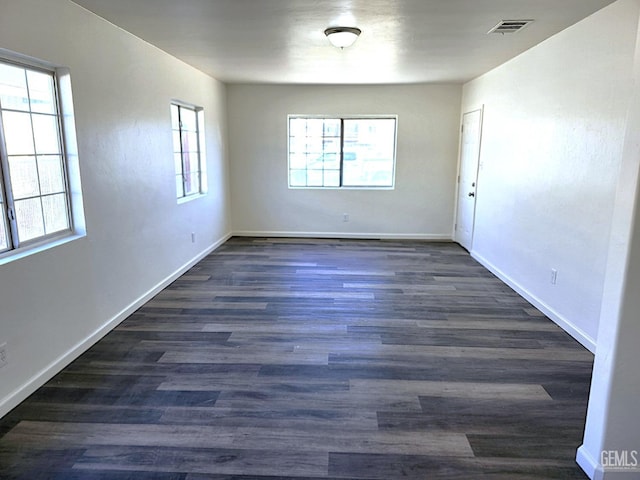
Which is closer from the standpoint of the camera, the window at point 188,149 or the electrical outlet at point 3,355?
the electrical outlet at point 3,355

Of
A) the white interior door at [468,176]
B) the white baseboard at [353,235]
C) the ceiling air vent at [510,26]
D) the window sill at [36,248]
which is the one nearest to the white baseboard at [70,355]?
the window sill at [36,248]

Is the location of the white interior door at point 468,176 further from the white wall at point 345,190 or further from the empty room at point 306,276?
the white wall at point 345,190

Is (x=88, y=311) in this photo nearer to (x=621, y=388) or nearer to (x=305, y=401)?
(x=305, y=401)

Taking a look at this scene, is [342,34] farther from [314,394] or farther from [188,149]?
[188,149]

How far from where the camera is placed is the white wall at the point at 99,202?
2.50 m

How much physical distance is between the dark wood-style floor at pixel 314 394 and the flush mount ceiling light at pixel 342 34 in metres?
2.37

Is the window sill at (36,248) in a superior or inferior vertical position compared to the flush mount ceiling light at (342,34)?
inferior

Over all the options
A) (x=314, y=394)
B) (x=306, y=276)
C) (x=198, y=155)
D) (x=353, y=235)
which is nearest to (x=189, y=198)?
(x=198, y=155)

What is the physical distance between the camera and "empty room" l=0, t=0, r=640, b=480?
2.07 meters

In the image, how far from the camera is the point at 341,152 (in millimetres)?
7094

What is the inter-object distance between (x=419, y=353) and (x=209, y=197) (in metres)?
4.05

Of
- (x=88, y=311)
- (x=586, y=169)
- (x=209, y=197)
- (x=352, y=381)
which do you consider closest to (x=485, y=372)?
(x=352, y=381)

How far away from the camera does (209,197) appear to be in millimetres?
6113

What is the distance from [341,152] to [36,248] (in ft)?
16.9
